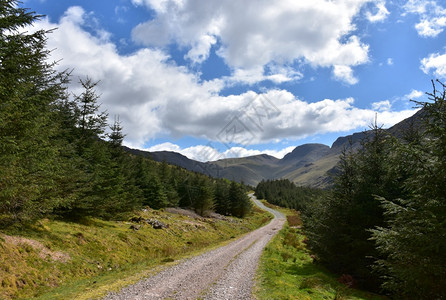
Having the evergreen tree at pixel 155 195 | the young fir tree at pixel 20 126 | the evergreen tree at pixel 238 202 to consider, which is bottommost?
the evergreen tree at pixel 238 202

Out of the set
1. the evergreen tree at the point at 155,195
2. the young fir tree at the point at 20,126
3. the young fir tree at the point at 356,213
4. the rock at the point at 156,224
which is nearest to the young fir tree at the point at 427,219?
the young fir tree at the point at 356,213

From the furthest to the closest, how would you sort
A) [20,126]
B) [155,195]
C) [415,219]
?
[155,195], [20,126], [415,219]

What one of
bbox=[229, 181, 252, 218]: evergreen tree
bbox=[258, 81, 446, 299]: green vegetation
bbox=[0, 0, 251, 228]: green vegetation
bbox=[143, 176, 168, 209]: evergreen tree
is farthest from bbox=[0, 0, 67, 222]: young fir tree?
bbox=[229, 181, 252, 218]: evergreen tree

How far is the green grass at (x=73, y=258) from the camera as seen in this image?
1086 cm

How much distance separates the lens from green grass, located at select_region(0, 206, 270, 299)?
10859mm

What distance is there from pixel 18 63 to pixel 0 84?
1.90m

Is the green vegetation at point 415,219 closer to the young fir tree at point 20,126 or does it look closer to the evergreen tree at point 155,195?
the young fir tree at point 20,126

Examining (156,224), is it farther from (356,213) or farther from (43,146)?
(356,213)

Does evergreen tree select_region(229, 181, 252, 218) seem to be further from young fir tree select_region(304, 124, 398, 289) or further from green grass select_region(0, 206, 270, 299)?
young fir tree select_region(304, 124, 398, 289)

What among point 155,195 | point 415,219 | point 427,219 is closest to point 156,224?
point 155,195

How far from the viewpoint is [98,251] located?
58.8ft

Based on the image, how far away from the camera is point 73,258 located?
600 inches

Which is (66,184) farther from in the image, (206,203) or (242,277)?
(206,203)

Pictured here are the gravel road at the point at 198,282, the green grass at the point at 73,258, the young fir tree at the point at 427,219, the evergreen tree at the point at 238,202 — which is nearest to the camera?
the young fir tree at the point at 427,219
